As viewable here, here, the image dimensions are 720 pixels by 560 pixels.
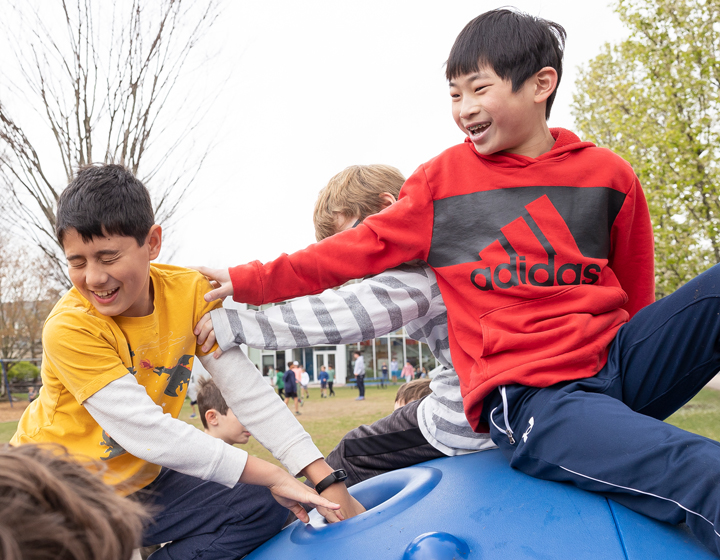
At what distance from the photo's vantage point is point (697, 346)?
1.64 meters

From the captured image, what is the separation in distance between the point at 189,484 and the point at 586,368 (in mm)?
1431

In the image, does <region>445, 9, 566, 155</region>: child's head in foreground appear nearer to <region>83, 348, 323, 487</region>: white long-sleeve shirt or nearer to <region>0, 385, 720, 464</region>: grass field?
<region>83, 348, 323, 487</region>: white long-sleeve shirt

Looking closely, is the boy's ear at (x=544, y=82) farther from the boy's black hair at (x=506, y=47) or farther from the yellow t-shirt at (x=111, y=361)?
the yellow t-shirt at (x=111, y=361)

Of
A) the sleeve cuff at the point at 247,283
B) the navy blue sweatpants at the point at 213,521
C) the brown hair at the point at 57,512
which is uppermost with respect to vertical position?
the sleeve cuff at the point at 247,283

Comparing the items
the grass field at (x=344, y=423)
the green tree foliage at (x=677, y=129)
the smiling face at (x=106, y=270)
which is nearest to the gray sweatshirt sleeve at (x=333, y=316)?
the smiling face at (x=106, y=270)

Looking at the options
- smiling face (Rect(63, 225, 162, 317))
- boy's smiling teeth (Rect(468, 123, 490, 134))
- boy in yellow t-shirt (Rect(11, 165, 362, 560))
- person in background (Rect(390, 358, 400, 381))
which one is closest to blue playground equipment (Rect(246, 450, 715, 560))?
boy in yellow t-shirt (Rect(11, 165, 362, 560))

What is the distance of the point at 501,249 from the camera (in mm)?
1909

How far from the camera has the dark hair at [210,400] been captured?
4629 mm

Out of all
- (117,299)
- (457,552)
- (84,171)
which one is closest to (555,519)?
(457,552)

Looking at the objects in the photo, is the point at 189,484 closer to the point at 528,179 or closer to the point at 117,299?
the point at 117,299

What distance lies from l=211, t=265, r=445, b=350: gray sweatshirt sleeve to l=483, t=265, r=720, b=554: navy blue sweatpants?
1.52 ft

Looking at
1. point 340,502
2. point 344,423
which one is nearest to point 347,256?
point 340,502

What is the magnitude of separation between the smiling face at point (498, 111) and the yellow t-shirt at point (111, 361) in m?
1.09

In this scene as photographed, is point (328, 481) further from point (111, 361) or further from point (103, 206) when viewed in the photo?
point (103, 206)
